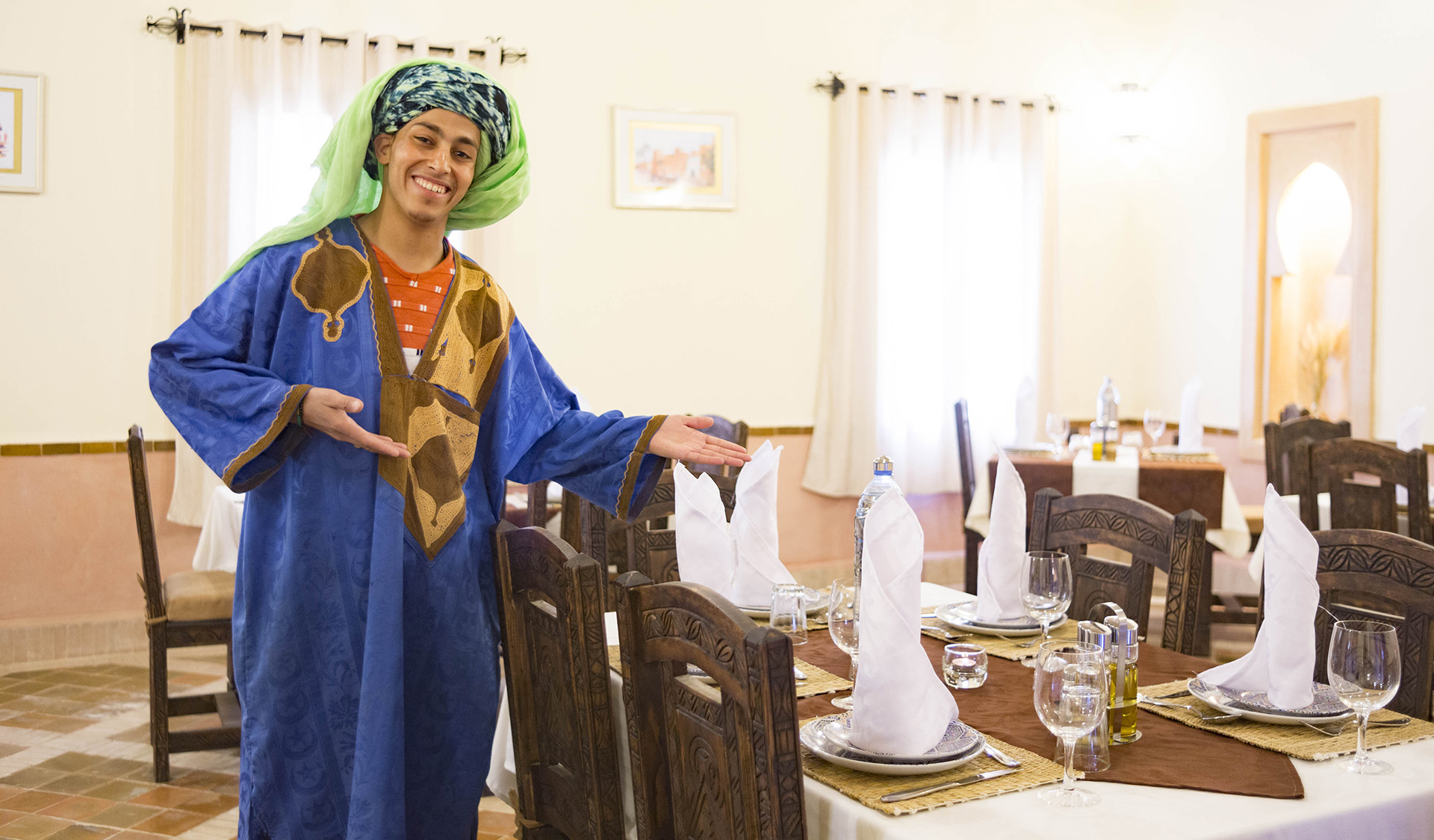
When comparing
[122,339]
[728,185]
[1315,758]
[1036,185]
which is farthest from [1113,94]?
[1315,758]

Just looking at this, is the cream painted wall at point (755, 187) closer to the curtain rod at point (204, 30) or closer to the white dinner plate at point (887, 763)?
the curtain rod at point (204, 30)

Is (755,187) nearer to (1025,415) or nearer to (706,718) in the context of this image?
(1025,415)

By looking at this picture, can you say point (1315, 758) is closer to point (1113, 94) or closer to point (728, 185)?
point (728, 185)

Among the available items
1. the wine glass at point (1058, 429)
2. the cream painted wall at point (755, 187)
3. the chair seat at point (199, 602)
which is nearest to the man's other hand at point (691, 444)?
the chair seat at point (199, 602)

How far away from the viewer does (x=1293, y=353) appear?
579 cm

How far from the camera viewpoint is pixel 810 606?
2.49 m

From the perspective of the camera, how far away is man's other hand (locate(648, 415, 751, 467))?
200cm

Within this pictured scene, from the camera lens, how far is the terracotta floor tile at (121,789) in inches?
130

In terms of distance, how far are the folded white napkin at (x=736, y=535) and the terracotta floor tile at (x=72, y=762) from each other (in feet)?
7.17

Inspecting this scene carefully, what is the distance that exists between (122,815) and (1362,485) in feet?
12.1

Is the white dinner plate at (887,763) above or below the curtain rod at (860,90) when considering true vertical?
below

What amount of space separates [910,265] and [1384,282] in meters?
2.05

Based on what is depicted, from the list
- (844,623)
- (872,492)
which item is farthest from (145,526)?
(844,623)

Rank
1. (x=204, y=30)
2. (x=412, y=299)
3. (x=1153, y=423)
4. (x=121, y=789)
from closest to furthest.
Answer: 1. (x=412, y=299)
2. (x=121, y=789)
3. (x=204, y=30)
4. (x=1153, y=423)
